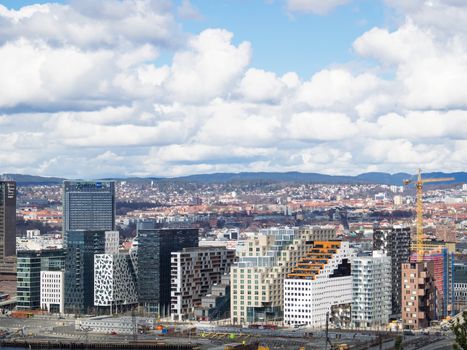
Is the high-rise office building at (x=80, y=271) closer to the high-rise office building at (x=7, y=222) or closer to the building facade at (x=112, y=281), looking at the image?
the building facade at (x=112, y=281)

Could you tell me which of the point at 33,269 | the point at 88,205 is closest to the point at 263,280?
the point at 33,269

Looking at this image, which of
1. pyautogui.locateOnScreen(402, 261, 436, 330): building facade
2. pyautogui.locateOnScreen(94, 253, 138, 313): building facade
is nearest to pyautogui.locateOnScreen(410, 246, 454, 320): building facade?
→ pyautogui.locateOnScreen(402, 261, 436, 330): building facade

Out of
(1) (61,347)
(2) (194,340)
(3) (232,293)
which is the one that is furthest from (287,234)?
(1) (61,347)

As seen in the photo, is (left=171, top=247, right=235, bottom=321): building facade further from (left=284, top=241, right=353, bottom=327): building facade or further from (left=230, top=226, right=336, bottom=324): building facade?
(left=284, top=241, right=353, bottom=327): building facade

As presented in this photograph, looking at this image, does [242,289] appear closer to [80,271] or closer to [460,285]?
[80,271]

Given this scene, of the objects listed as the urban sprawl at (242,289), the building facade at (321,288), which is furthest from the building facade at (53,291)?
the building facade at (321,288)
